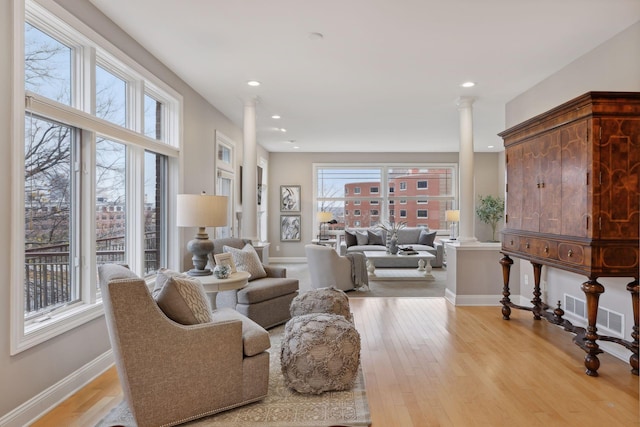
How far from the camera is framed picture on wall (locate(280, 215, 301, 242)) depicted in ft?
32.1

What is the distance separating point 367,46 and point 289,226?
664 cm

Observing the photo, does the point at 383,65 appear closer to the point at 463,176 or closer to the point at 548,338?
the point at 463,176

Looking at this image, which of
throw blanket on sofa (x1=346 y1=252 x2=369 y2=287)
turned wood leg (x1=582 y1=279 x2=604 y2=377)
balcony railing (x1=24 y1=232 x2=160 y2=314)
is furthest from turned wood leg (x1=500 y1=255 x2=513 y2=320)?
balcony railing (x1=24 y1=232 x2=160 y2=314)

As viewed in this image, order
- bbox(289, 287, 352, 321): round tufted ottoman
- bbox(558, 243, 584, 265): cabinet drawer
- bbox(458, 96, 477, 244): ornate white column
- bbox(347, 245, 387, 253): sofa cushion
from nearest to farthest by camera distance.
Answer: bbox(558, 243, 584, 265): cabinet drawer → bbox(289, 287, 352, 321): round tufted ottoman → bbox(458, 96, 477, 244): ornate white column → bbox(347, 245, 387, 253): sofa cushion

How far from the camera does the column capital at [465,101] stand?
16.8ft

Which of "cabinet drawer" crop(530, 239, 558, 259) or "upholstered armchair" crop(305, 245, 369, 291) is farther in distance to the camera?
"upholstered armchair" crop(305, 245, 369, 291)

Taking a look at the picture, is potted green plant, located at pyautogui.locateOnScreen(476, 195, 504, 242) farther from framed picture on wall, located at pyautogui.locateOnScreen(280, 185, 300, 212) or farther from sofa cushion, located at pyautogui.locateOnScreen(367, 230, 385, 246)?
framed picture on wall, located at pyautogui.locateOnScreen(280, 185, 300, 212)

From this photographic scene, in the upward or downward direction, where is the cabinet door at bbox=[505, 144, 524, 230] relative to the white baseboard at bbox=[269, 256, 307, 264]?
upward

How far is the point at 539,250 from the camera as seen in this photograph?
361 centimetres

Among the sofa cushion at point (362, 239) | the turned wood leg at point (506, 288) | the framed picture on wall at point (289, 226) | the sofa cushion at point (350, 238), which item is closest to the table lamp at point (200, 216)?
the turned wood leg at point (506, 288)

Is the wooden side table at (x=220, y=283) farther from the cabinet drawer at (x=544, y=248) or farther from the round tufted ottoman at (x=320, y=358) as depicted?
the cabinet drawer at (x=544, y=248)

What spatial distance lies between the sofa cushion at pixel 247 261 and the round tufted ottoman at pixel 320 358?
65.8 inches

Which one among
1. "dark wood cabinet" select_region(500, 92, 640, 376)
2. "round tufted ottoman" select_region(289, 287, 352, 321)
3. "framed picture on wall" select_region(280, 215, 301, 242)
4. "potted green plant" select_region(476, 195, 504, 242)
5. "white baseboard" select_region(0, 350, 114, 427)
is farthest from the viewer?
"framed picture on wall" select_region(280, 215, 301, 242)

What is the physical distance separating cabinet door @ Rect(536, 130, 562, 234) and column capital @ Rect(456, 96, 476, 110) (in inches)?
65.1
